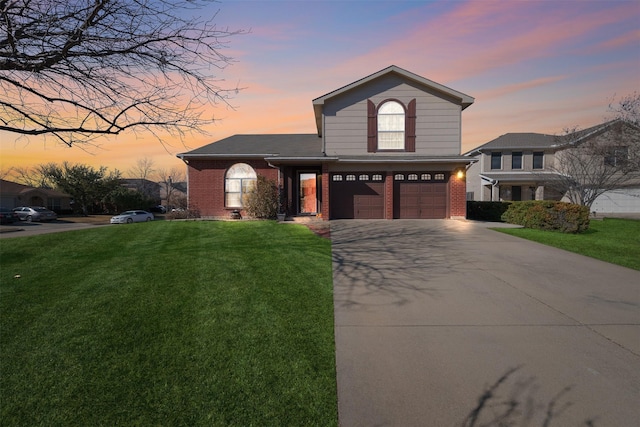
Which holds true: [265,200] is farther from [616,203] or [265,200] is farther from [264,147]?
[616,203]

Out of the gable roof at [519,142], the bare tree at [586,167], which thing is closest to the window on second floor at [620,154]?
the bare tree at [586,167]

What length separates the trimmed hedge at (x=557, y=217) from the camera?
14.0 meters

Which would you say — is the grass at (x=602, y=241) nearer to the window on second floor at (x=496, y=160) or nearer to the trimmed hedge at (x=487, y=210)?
the trimmed hedge at (x=487, y=210)

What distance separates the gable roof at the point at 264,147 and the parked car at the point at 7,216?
22335 millimetres

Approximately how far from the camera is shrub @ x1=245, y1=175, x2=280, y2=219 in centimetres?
1773

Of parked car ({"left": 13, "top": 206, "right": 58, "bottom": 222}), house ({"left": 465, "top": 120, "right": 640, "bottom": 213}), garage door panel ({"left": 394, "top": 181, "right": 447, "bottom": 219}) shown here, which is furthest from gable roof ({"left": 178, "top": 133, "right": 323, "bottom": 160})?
parked car ({"left": 13, "top": 206, "right": 58, "bottom": 222})

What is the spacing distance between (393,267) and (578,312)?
346 centimetres

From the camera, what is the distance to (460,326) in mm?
4543

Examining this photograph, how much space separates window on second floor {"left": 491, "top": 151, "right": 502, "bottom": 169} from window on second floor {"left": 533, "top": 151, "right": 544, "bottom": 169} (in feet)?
9.12

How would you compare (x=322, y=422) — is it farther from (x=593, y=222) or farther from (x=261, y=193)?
(x=593, y=222)

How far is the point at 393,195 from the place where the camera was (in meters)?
17.9

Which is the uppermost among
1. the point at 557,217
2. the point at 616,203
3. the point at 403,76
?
the point at 403,76

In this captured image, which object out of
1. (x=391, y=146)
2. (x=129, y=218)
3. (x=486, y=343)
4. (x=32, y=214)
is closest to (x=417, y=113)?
(x=391, y=146)

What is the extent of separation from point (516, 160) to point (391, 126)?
17.1 meters
